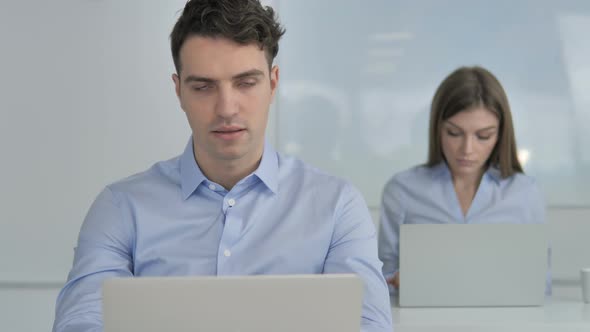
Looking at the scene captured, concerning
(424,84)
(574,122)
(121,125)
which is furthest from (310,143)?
(574,122)

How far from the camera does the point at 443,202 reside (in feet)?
11.4

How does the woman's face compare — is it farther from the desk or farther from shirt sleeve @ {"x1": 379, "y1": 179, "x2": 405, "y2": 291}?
the desk

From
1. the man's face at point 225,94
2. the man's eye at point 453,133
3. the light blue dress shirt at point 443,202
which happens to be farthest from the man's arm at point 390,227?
the man's face at point 225,94

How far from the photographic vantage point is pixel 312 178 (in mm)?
2078

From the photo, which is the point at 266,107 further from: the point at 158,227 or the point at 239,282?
the point at 239,282

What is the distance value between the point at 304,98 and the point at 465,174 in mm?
1081

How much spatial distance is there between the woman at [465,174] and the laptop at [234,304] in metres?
1.94

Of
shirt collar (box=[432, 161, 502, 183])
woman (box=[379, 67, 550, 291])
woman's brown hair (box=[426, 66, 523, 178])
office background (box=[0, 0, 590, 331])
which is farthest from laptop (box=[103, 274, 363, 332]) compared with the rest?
office background (box=[0, 0, 590, 331])

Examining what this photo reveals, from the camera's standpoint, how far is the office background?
3957 millimetres

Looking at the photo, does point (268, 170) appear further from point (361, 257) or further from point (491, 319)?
point (491, 319)

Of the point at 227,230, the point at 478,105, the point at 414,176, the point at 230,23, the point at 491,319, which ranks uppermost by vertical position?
the point at 230,23

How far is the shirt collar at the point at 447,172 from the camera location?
3422 millimetres

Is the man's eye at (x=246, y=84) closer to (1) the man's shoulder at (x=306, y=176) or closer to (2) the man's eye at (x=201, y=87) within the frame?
(2) the man's eye at (x=201, y=87)

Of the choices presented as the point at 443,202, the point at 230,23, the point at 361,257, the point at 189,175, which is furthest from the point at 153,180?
the point at 443,202
